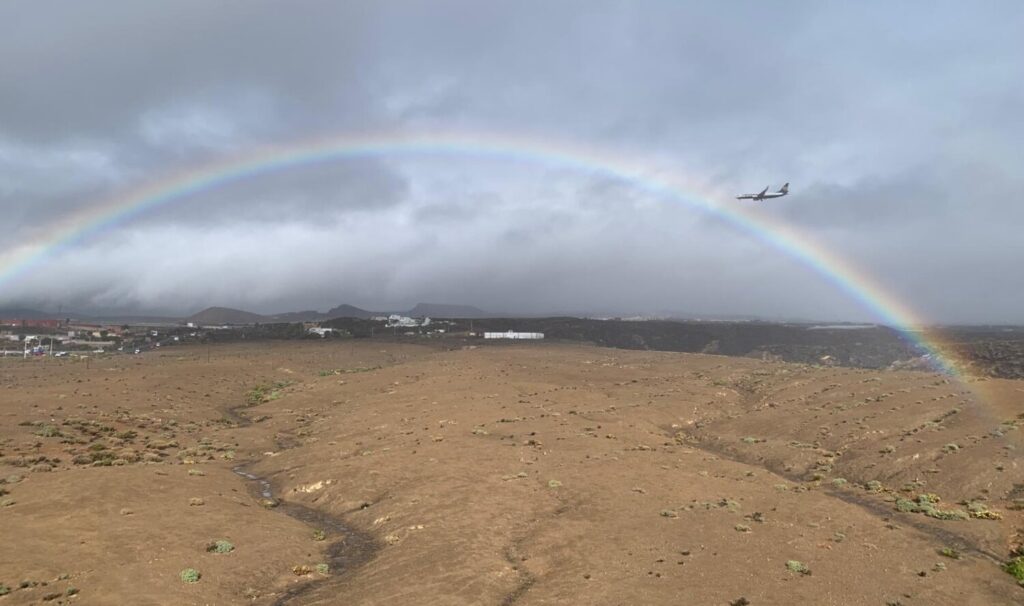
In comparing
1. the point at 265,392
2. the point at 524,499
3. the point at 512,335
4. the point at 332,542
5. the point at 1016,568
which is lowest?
the point at 265,392

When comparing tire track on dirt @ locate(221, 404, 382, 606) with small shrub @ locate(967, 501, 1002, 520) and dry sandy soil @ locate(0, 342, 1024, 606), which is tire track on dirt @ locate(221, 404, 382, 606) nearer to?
dry sandy soil @ locate(0, 342, 1024, 606)

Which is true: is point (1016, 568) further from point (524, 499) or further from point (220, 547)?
point (220, 547)

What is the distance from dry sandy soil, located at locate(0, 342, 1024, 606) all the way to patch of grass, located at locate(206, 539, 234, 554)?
14.4 inches

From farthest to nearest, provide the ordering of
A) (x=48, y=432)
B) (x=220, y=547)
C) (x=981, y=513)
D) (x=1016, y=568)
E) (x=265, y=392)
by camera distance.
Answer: (x=265, y=392), (x=48, y=432), (x=981, y=513), (x=220, y=547), (x=1016, y=568)

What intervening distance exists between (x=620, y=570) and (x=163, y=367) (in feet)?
308

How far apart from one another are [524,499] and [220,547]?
13.1 meters

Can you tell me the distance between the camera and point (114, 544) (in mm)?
20766

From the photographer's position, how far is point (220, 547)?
21219mm

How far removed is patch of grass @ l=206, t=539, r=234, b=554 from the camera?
21.0 meters

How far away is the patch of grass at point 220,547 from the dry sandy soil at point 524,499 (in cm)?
37

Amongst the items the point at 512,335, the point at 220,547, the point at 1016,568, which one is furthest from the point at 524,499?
the point at 512,335

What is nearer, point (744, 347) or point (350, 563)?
point (350, 563)

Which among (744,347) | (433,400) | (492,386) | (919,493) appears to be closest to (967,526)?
(919,493)

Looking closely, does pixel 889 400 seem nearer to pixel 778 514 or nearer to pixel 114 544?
pixel 778 514
